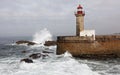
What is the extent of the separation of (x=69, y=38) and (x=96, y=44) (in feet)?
6.80

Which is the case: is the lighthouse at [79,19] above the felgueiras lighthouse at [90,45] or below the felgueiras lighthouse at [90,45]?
above

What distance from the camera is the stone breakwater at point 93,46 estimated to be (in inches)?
781

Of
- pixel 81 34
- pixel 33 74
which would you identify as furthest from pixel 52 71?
pixel 81 34

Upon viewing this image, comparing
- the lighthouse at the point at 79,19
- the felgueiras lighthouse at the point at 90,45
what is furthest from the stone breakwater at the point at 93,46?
the lighthouse at the point at 79,19

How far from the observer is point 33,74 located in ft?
41.1

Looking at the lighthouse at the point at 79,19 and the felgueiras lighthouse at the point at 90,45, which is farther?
the lighthouse at the point at 79,19

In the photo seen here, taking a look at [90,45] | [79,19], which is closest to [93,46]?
[90,45]

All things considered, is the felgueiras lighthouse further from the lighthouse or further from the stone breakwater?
the lighthouse

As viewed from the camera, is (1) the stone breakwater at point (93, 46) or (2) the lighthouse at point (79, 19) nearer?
(1) the stone breakwater at point (93, 46)

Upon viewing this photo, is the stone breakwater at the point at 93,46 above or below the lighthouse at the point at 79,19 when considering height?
below

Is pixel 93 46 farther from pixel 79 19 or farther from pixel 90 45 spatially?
pixel 79 19

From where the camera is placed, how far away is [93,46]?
19.9 meters

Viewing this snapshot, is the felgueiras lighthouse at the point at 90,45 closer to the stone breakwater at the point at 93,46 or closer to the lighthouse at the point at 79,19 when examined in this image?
the stone breakwater at the point at 93,46

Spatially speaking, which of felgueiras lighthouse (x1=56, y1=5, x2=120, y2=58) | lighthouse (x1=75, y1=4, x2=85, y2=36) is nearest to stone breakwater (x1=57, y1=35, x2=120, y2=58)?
felgueiras lighthouse (x1=56, y1=5, x2=120, y2=58)
